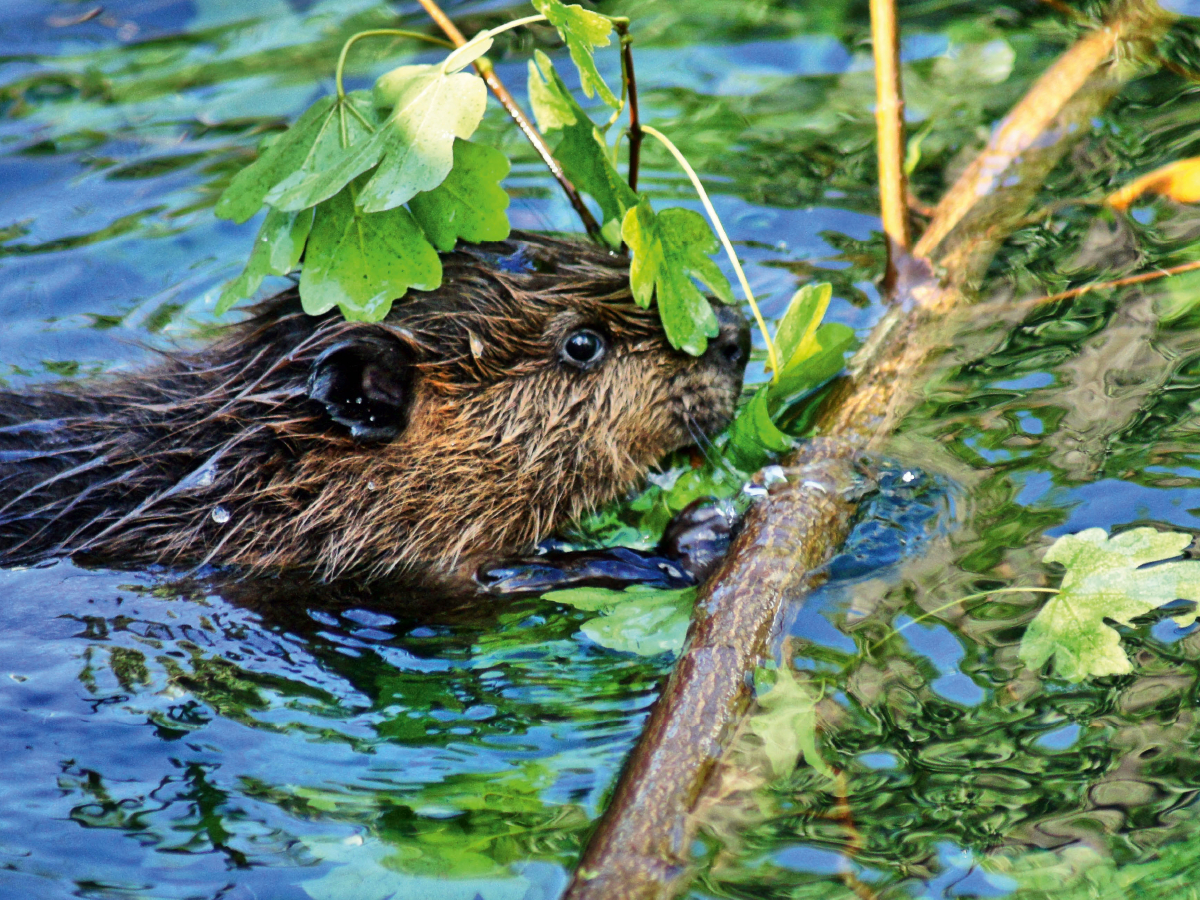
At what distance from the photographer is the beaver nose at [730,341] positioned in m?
3.68

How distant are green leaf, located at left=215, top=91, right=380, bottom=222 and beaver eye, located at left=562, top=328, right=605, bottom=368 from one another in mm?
870

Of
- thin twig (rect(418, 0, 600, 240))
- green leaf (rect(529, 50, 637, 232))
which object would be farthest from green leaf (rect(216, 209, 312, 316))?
thin twig (rect(418, 0, 600, 240))

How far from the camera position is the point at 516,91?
5926mm

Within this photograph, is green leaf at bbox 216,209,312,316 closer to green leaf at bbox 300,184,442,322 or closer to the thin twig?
green leaf at bbox 300,184,442,322

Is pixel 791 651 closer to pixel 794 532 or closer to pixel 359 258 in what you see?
pixel 794 532

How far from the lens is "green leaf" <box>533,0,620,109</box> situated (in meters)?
2.80

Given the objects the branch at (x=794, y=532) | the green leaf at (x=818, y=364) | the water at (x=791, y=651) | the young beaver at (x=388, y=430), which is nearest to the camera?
the branch at (x=794, y=532)

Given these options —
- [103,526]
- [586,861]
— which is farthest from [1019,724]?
[103,526]

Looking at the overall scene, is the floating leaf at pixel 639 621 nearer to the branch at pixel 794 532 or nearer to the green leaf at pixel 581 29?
the branch at pixel 794 532

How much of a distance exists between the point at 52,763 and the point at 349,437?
1.11m

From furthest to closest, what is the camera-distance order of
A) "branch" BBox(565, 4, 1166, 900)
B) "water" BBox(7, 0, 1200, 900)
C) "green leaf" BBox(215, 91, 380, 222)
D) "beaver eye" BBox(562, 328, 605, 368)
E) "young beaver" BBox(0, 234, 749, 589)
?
"beaver eye" BBox(562, 328, 605, 368)
"young beaver" BBox(0, 234, 749, 589)
"green leaf" BBox(215, 91, 380, 222)
"water" BBox(7, 0, 1200, 900)
"branch" BBox(565, 4, 1166, 900)

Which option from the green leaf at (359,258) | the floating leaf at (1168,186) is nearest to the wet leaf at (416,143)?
the green leaf at (359,258)

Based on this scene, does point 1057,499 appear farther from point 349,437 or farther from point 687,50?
point 687,50

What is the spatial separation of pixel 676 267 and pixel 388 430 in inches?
38.5
